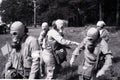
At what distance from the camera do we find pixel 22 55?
13.4 ft

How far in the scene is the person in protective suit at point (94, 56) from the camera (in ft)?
15.7

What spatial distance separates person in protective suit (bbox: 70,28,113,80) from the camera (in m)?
4.77

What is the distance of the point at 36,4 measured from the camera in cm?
6406

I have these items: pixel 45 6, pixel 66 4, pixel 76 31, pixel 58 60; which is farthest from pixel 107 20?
pixel 58 60

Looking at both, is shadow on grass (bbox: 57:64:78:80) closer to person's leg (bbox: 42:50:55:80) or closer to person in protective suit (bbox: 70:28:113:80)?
person's leg (bbox: 42:50:55:80)

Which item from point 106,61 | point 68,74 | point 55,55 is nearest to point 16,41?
point 106,61

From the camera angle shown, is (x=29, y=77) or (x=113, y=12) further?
(x=113, y=12)

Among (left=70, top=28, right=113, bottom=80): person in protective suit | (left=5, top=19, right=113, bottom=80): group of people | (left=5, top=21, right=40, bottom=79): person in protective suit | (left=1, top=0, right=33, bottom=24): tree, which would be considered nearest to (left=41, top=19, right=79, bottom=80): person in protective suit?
(left=5, top=19, right=113, bottom=80): group of people

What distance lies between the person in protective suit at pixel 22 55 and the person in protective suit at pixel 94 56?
1.19 meters

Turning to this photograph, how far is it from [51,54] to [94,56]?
2.09 metres

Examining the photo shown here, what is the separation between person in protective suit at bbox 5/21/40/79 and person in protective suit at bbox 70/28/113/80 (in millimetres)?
1187

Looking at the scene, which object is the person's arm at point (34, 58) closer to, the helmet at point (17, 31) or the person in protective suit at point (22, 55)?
the person in protective suit at point (22, 55)

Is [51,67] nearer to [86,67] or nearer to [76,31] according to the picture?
[86,67]

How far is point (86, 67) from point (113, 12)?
50213 millimetres
